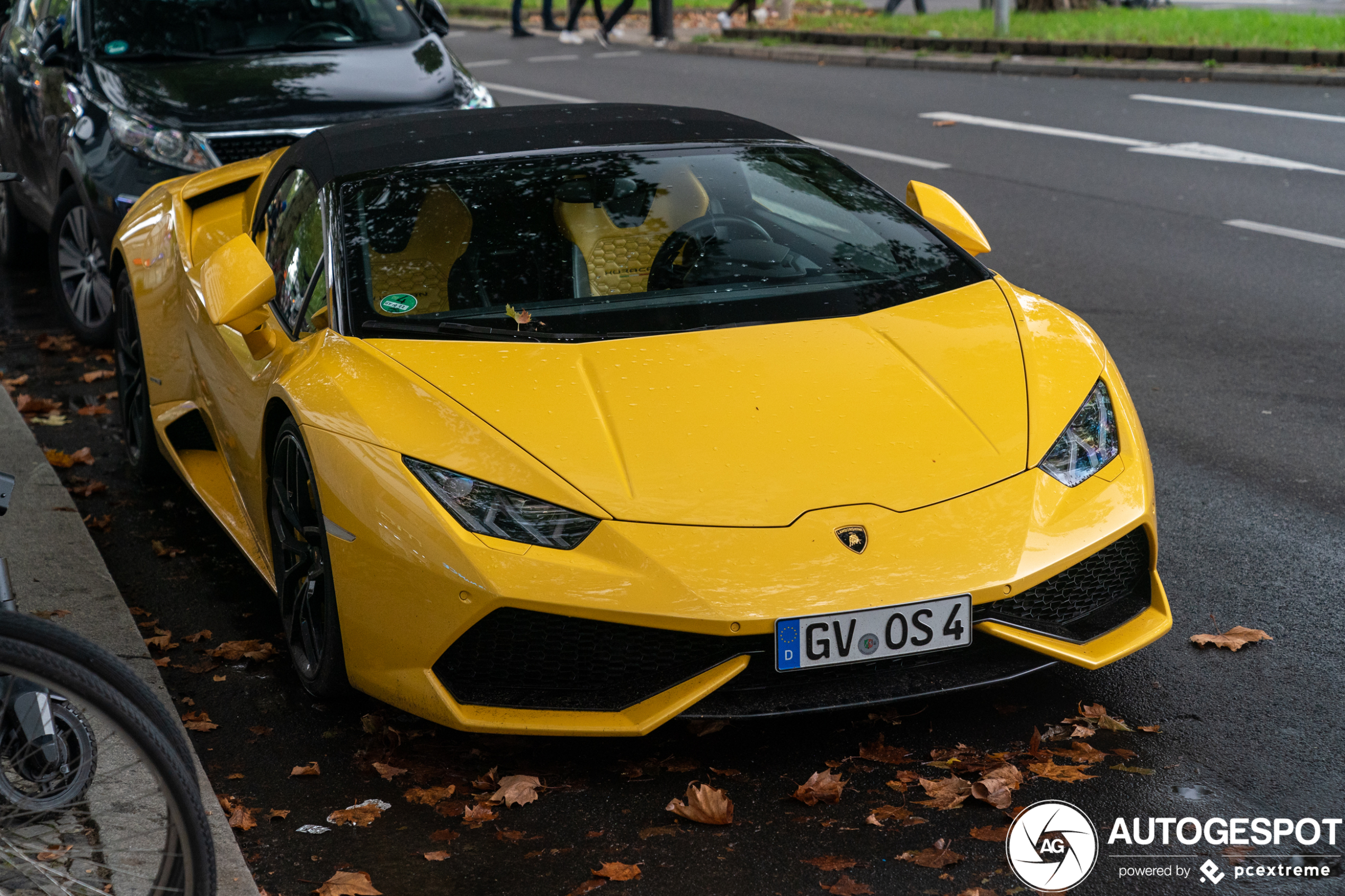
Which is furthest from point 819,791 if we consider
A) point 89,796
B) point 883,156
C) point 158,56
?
point 883,156

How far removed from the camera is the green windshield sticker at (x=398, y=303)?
3982 millimetres

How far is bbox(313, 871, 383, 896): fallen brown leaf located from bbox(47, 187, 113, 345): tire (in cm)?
484

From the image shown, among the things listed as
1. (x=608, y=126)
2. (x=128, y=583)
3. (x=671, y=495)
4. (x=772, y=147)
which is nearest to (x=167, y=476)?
(x=128, y=583)

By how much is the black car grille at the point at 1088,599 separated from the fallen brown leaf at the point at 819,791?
476 millimetres

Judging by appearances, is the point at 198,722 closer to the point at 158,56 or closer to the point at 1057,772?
the point at 1057,772

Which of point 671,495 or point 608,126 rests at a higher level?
point 608,126

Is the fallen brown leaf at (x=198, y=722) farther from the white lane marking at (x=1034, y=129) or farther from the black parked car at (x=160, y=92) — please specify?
the white lane marking at (x=1034, y=129)

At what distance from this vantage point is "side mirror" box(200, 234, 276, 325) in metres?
4.11

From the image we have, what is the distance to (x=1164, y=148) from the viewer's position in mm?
11734

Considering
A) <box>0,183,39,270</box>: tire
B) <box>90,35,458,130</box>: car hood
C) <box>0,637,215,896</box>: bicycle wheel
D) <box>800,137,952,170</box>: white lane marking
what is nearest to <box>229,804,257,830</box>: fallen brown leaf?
<box>0,637,215,896</box>: bicycle wheel

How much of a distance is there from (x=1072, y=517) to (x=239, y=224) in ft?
10.7

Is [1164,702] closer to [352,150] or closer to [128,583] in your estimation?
[352,150]

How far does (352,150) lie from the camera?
4.55m

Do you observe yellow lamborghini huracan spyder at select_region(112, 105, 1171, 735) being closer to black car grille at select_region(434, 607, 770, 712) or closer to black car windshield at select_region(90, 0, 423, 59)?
black car grille at select_region(434, 607, 770, 712)
